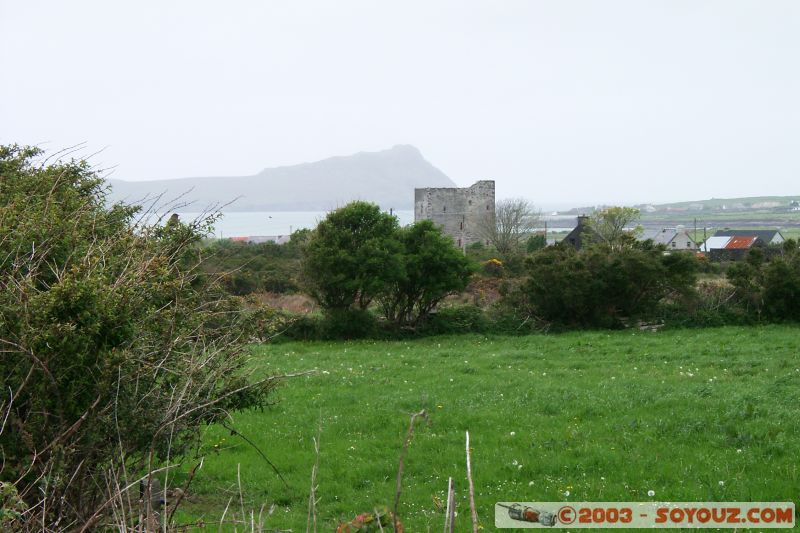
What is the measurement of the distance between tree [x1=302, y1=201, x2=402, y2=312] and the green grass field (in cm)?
745

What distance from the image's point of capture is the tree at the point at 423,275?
1017 inches

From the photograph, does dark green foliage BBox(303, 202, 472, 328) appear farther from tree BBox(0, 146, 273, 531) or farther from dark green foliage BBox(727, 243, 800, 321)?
tree BBox(0, 146, 273, 531)

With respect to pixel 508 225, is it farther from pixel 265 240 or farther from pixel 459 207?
pixel 265 240

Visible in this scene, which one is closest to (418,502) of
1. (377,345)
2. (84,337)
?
(84,337)

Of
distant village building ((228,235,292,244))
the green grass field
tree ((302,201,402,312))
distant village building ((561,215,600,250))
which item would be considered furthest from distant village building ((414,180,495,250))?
the green grass field

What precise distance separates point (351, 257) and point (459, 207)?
151ft

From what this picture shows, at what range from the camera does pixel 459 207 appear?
2768 inches

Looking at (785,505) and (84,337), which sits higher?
(84,337)

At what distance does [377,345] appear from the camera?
23.0m

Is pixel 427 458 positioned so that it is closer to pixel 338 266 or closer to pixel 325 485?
pixel 325 485

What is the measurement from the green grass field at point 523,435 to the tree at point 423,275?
821 centimetres

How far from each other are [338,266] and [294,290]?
38.0 feet

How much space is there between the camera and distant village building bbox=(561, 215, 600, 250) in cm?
5928

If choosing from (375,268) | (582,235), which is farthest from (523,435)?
(582,235)
